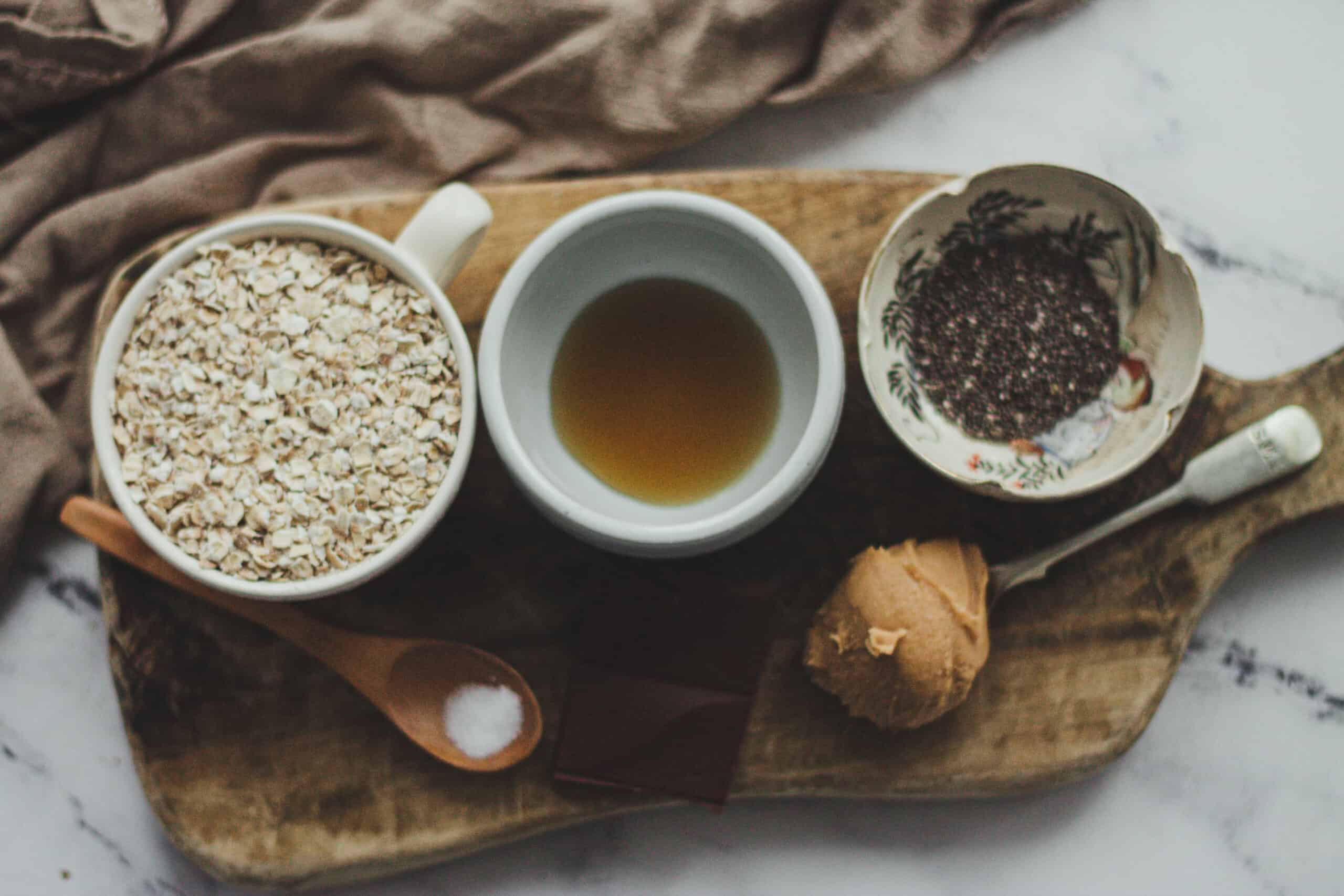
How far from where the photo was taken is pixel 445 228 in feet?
3.43

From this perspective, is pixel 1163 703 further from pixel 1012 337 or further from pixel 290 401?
pixel 290 401

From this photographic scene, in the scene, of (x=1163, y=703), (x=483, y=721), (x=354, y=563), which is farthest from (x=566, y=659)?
(x=1163, y=703)

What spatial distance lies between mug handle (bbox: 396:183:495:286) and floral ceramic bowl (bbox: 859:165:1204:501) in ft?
1.45

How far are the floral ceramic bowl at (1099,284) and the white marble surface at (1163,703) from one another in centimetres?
19

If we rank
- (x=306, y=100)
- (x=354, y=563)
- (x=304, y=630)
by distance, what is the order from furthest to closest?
(x=306, y=100) → (x=304, y=630) → (x=354, y=563)

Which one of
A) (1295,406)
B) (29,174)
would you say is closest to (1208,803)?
(1295,406)

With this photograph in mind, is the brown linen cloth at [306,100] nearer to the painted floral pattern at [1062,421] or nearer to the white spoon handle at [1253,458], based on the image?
the painted floral pattern at [1062,421]

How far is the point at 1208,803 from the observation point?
4.36ft

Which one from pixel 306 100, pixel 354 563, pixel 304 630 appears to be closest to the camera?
pixel 354 563

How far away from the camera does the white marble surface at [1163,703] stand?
1.30 m

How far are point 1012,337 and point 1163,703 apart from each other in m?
0.54

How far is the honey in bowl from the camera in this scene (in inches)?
46.6

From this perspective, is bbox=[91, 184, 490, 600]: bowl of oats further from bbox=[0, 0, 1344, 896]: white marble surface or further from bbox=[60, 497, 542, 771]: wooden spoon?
bbox=[0, 0, 1344, 896]: white marble surface

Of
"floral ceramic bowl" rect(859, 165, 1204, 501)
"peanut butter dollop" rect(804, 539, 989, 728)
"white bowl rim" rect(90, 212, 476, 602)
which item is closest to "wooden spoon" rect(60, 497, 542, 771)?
"white bowl rim" rect(90, 212, 476, 602)
